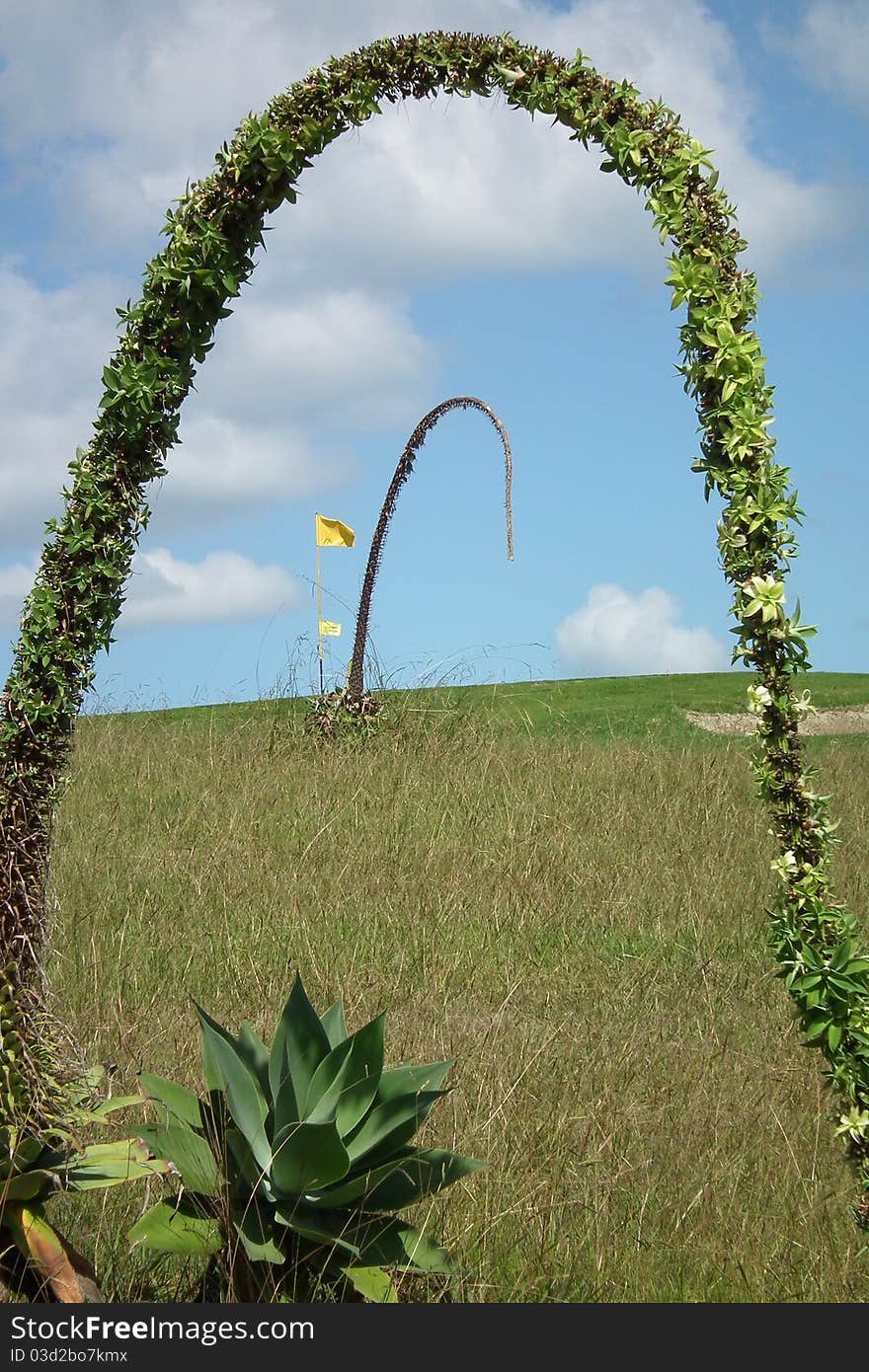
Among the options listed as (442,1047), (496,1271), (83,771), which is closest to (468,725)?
(83,771)

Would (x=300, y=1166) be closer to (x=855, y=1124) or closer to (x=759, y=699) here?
(x=855, y=1124)

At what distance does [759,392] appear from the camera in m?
2.43

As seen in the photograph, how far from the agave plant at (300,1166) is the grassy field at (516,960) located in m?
0.26

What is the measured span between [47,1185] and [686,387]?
218 centimetres

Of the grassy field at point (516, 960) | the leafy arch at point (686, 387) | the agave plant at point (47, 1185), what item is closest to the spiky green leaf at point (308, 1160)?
the agave plant at point (47, 1185)

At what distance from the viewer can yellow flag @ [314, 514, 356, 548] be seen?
976cm

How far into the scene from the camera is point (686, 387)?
2518mm

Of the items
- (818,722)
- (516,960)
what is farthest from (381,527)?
(818,722)

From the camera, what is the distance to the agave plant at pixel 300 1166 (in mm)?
2219

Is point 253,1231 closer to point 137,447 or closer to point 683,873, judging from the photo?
point 137,447

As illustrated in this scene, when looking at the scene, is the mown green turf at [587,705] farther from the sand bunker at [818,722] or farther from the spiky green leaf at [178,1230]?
the spiky green leaf at [178,1230]

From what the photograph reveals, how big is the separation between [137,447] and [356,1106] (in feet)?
4.97

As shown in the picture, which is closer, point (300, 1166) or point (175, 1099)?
point (300, 1166)

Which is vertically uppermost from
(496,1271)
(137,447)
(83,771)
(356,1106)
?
(137,447)
